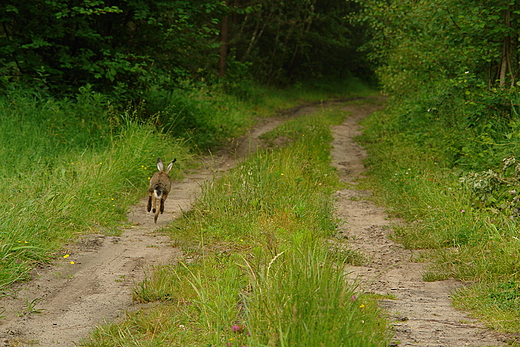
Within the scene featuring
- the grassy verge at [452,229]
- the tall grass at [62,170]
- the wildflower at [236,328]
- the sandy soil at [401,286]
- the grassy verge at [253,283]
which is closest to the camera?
the grassy verge at [253,283]

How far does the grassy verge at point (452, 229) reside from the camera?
5.15m

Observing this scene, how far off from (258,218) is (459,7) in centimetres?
602

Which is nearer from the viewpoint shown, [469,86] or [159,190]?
[159,190]

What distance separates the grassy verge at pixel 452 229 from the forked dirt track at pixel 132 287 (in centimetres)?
24

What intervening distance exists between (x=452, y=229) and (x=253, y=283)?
395 centimetres

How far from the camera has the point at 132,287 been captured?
554cm

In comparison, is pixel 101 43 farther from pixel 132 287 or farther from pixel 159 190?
pixel 132 287

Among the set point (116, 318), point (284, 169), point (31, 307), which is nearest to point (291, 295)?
point (116, 318)

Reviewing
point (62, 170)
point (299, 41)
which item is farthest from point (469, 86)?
point (299, 41)

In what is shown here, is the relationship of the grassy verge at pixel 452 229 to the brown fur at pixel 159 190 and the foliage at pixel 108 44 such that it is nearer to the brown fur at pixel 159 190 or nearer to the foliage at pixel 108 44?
the brown fur at pixel 159 190

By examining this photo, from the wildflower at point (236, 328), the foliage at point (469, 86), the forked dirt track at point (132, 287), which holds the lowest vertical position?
the forked dirt track at point (132, 287)

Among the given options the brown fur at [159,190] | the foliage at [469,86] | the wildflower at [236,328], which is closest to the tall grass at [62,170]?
the brown fur at [159,190]

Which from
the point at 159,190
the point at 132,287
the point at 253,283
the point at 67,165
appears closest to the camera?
the point at 253,283

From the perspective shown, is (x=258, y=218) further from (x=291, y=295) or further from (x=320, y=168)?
(x=320, y=168)
